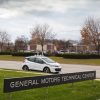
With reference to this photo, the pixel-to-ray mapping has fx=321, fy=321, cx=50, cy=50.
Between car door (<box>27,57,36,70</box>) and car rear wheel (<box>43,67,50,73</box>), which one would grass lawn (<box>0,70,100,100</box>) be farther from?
car door (<box>27,57,36,70</box>)

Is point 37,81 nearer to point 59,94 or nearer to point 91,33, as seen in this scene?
point 59,94

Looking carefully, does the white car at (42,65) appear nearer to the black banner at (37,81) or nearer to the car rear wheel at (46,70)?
the car rear wheel at (46,70)

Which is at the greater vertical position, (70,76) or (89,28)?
(89,28)

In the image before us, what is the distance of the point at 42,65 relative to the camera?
30.5 metres

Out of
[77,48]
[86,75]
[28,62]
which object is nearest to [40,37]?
[77,48]

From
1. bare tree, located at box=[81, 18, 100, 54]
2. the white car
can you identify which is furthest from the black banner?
bare tree, located at box=[81, 18, 100, 54]

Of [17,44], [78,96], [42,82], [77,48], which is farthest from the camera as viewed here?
[77,48]

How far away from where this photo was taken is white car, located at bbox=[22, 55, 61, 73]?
2988cm

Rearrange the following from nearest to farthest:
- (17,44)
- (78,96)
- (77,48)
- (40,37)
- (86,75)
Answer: (78,96) < (86,75) < (40,37) < (17,44) < (77,48)

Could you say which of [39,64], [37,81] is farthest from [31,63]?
[37,81]

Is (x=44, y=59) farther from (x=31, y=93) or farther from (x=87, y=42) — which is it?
(x=87, y=42)

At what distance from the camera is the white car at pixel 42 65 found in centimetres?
2988

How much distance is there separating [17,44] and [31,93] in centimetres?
10587

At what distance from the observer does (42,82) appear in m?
12.5
